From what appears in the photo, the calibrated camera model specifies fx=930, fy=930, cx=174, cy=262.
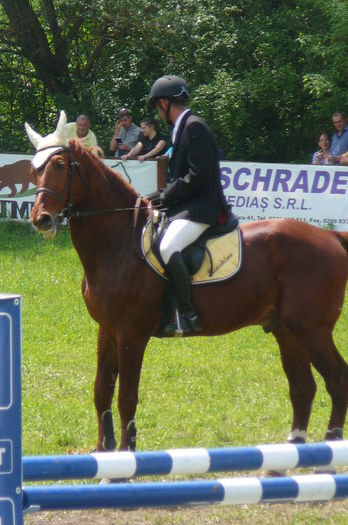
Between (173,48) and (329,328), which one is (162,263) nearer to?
(329,328)

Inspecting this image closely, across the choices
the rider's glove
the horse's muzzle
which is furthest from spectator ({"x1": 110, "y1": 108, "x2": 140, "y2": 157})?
the horse's muzzle

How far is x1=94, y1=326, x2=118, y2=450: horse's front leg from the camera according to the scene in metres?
7.20

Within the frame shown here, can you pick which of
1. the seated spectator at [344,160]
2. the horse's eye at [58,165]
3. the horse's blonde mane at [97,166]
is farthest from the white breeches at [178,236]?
the seated spectator at [344,160]

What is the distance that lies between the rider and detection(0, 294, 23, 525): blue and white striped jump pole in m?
2.73

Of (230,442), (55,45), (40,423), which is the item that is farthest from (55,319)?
(55,45)

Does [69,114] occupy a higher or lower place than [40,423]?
higher

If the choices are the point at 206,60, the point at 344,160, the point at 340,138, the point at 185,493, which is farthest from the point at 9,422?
the point at 206,60

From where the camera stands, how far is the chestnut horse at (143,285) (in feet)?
22.6

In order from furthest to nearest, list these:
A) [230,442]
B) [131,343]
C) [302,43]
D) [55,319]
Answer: [302,43], [55,319], [230,442], [131,343]

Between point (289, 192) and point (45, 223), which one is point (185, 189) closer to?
point (45, 223)

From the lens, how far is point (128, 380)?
6.88 m

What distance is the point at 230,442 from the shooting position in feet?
25.2

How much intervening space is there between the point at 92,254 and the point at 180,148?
1.05 meters

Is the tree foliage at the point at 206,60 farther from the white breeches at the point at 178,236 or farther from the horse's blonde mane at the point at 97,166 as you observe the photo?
the white breeches at the point at 178,236
